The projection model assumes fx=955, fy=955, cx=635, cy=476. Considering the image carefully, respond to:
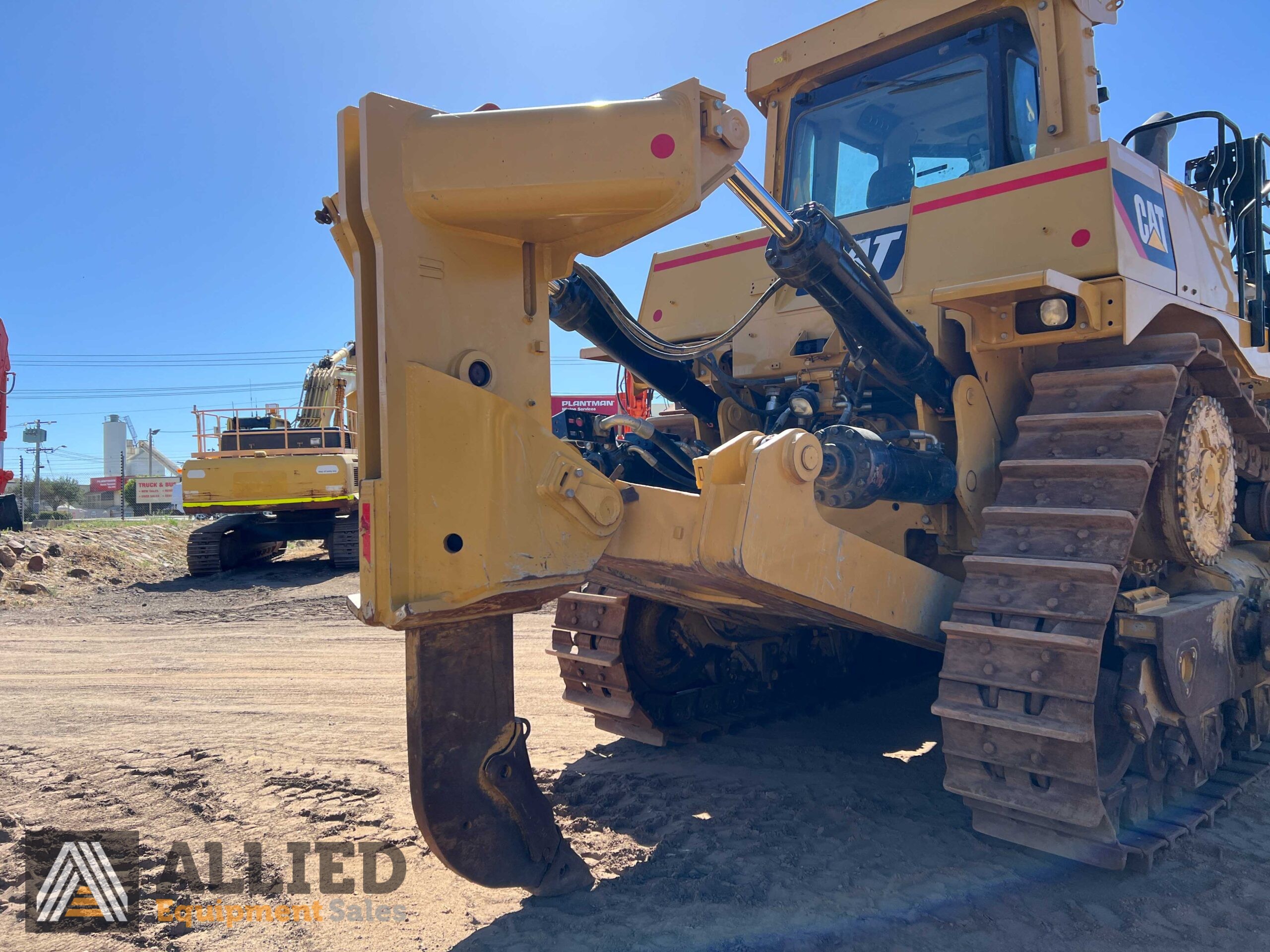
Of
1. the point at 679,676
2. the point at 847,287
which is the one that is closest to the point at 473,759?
the point at 847,287

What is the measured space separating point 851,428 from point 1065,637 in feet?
3.17

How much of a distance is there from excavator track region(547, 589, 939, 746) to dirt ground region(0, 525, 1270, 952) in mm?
130

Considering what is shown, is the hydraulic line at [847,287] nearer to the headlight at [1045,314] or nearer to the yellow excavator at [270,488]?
the headlight at [1045,314]

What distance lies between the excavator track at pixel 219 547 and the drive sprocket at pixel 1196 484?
1258cm

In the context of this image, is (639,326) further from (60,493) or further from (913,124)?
(60,493)

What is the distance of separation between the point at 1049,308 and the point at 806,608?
1.44 metres

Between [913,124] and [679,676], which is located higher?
[913,124]

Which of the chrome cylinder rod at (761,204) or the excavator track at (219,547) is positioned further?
the excavator track at (219,547)

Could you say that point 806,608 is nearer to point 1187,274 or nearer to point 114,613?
point 1187,274

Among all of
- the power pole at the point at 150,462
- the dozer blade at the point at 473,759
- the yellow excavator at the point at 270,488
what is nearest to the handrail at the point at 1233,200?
the dozer blade at the point at 473,759

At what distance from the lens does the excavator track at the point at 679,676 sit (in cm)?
463

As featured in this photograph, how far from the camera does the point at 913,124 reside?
189 inches

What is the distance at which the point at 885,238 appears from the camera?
4504mm

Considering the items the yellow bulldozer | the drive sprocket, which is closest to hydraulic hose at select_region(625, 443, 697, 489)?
the yellow bulldozer
